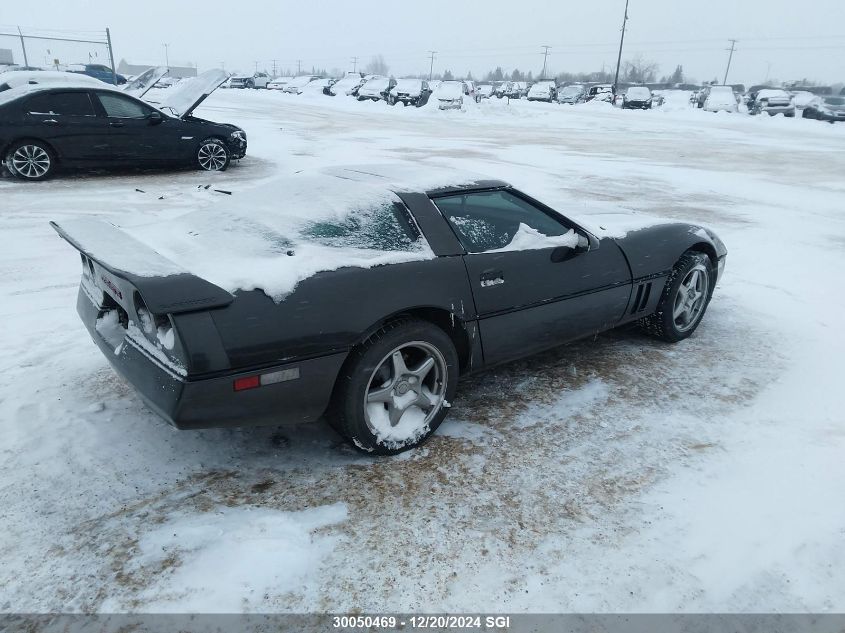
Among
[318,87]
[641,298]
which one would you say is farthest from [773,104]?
[641,298]

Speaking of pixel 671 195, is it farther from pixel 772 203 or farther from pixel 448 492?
pixel 448 492

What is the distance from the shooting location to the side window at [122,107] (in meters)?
9.30

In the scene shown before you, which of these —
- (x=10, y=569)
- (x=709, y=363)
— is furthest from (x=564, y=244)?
(x=10, y=569)

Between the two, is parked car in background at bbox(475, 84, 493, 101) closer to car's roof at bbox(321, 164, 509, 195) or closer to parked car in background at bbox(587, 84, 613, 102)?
parked car in background at bbox(587, 84, 613, 102)

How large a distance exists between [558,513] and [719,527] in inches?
26.8

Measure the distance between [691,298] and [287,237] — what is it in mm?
3102

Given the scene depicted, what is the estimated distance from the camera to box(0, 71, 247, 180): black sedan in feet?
28.9

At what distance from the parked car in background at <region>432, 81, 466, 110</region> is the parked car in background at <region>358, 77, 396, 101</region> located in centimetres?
559

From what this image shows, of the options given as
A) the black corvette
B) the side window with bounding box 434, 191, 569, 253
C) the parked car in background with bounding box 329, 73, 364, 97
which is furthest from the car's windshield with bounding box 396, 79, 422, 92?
the side window with bounding box 434, 191, 569, 253

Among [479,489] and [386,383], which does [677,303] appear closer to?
[479,489]

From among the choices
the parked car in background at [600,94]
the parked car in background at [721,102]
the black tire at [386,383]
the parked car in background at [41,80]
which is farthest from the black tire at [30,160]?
the parked car in background at [600,94]

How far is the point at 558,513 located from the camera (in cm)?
267

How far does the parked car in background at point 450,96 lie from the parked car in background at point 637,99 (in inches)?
439

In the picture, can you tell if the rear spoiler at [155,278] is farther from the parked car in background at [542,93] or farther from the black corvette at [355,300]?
the parked car in background at [542,93]
